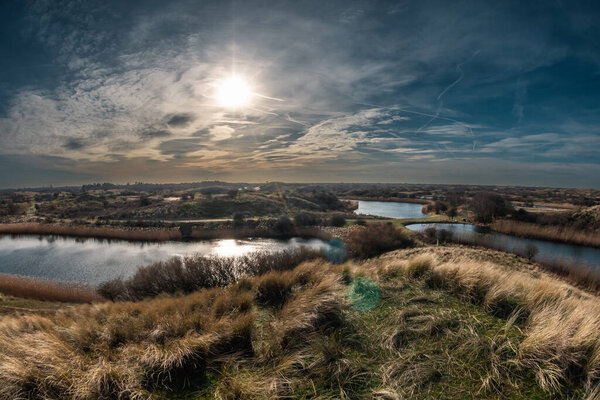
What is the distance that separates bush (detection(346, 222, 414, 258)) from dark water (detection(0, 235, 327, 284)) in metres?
5.06

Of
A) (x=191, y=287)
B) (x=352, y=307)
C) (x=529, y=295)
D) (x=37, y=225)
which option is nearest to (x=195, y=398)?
(x=352, y=307)

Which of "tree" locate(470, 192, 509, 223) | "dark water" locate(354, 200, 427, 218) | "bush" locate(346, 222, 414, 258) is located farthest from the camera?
"dark water" locate(354, 200, 427, 218)

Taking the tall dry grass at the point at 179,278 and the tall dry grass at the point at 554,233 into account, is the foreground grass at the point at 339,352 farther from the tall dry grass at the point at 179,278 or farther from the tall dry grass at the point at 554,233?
the tall dry grass at the point at 554,233

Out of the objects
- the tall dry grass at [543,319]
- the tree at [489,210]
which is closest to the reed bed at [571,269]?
the tree at [489,210]

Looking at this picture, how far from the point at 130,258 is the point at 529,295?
32465 mm

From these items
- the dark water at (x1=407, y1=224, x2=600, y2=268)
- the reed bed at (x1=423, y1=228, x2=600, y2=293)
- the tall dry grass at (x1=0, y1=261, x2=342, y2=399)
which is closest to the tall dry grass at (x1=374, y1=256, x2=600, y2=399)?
the tall dry grass at (x1=0, y1=261, x2=342, y2=399)

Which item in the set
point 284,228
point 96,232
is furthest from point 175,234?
point 284,228

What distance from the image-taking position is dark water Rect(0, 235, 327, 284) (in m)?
24.1

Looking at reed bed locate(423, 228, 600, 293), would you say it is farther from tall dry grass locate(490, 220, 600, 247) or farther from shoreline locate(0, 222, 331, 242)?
shoreline locate(0, 222, 331, 242)

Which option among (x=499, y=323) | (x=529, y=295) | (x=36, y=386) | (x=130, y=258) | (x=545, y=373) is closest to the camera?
(x=545, y=373)

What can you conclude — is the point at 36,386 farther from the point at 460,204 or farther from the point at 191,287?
the point at 460,204

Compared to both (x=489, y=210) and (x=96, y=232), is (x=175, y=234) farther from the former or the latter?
(x=489, y=210)

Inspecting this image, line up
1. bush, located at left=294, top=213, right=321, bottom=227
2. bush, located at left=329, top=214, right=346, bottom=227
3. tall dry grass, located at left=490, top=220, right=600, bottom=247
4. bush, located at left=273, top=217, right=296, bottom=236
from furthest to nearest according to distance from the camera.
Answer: bush, located at left=294, top=213, right=321, bottom=227 → bush, located at left=329, top=214, right=346, bottom=227 → bush, located at left=273, top=217, right=296, bottom=236 → tall dry grass, located at left=490, top=220, right=600, bottom=247

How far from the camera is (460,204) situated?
57312 millimetres
